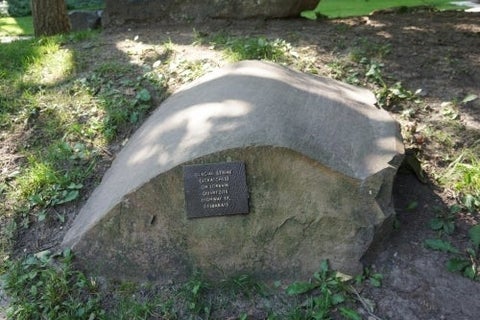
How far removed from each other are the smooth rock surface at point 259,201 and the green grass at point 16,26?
436 inches

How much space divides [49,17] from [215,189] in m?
5.48

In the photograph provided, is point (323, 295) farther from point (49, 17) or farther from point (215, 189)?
point (49, 17)

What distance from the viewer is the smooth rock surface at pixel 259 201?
2871 millimetres

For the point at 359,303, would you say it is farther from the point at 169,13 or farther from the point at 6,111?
the point at 169,13

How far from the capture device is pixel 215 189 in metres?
2.91

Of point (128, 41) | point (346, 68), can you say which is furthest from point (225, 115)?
point (128, 41)

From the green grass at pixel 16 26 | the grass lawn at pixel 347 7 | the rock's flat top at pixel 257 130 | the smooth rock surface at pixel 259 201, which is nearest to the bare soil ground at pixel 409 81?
the smooth rock surface at pixel 259 201

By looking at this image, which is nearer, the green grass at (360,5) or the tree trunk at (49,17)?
the tree trunk at (49,17)

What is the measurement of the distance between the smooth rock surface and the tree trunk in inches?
191

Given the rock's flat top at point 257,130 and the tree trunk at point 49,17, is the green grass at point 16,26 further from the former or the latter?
the rock's flat top at point 257,130

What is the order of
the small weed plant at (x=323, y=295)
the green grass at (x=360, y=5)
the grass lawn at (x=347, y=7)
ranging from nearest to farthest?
the small weed plant at (x=323, y=295) < the grass lawn at (x=347, y=7) < the green grass at (x=360, y=5)

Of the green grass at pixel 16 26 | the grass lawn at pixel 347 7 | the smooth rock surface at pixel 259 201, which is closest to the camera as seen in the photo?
the smooth rock surface at pixel 259 201

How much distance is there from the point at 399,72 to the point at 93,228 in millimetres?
3186

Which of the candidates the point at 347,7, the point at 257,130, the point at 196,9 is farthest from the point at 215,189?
the point at 347,7
